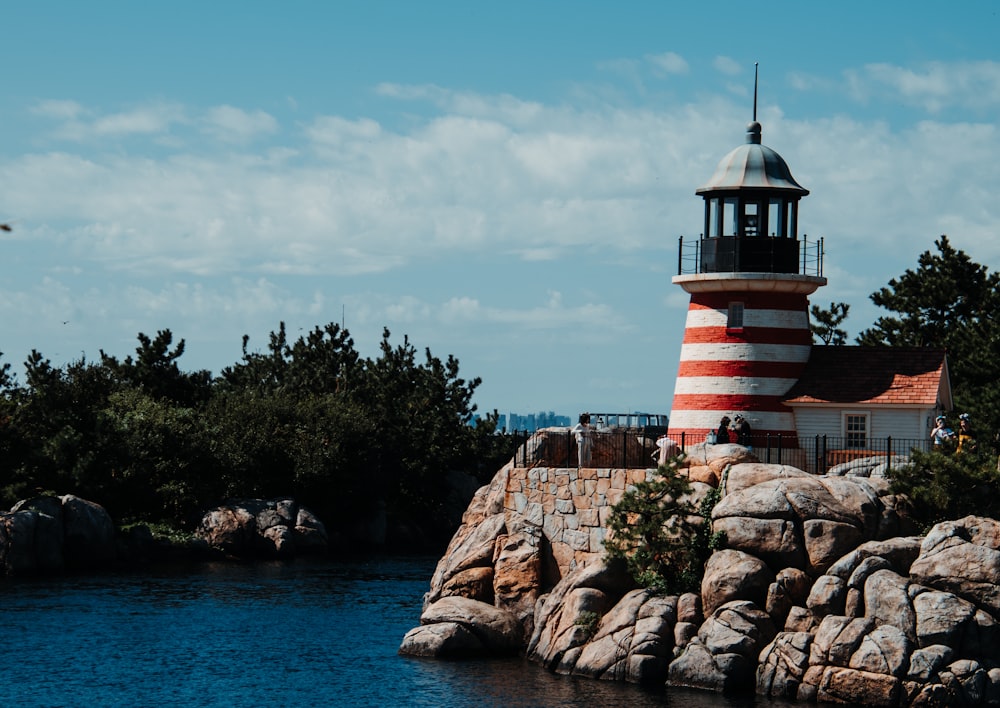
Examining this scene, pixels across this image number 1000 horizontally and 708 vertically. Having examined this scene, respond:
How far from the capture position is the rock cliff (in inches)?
1208

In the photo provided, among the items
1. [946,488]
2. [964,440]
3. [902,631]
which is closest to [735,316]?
[964,440]

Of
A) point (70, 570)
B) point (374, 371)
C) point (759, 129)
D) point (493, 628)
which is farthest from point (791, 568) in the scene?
point (374, 371)

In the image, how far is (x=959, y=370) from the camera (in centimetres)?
5194

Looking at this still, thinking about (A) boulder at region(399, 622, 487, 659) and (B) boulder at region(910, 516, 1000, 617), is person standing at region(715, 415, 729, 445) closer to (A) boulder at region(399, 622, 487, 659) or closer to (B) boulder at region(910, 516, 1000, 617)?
(B) boulder at region(910, 516, 1000, 617)

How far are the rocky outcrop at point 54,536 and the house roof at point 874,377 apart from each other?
30190 millimetres

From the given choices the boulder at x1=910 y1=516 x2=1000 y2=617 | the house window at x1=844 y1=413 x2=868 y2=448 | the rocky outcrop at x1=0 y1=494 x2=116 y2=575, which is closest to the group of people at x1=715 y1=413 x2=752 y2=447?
the house window at x1=844 y1=413 x2=868 y2=448

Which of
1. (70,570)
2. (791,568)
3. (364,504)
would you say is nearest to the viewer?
(791,568)

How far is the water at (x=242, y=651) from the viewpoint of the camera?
33.2 metres

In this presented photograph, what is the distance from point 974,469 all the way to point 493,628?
12.7 m

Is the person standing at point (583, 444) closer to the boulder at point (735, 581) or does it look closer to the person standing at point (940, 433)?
the boulder at point (735, 581)

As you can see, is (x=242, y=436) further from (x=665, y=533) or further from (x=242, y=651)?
(x=665, y=533)

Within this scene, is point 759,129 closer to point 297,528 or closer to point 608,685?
point 608,685

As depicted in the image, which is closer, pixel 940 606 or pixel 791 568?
pixel 940 606

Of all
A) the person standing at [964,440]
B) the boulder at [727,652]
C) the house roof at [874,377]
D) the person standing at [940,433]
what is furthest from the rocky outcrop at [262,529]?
the person standing at [964,440]
